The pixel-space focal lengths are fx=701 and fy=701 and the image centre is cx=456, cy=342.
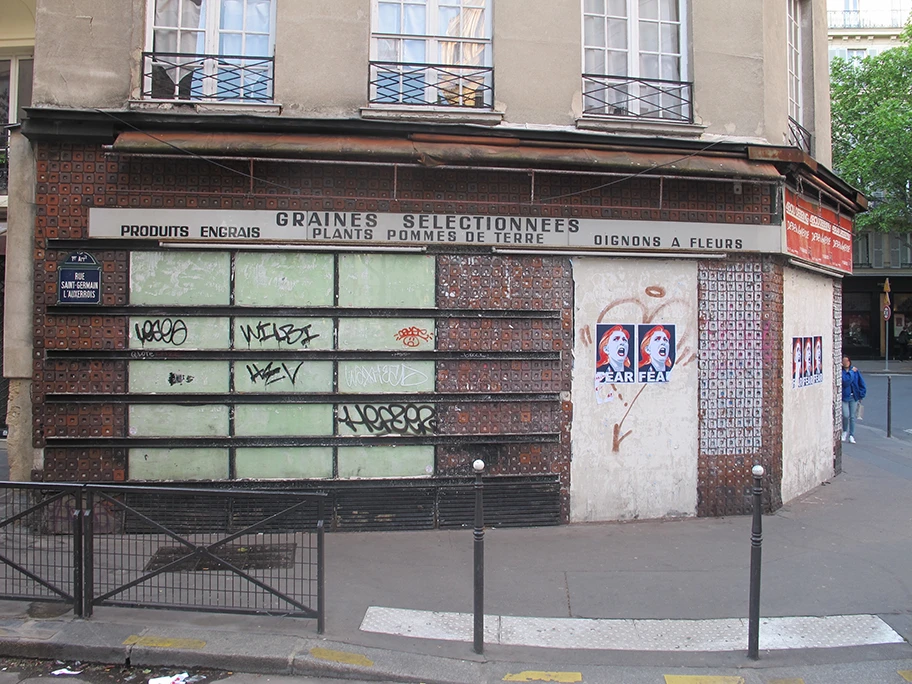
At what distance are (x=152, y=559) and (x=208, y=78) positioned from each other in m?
5.11

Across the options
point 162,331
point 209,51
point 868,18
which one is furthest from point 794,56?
point 868,18

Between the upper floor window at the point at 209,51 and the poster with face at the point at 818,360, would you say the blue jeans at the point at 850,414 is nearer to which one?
the poster with face at the point at 818,360

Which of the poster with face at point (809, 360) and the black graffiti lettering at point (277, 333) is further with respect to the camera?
the poster with face at point (809, 360)

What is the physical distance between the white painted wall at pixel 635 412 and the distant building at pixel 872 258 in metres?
35.5

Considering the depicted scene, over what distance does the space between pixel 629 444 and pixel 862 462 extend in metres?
6.33

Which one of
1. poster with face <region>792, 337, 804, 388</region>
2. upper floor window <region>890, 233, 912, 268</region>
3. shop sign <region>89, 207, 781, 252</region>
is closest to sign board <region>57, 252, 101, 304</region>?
shop sign <region>89, 207, 781, 252</region>

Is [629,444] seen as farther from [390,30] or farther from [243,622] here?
[390,30]

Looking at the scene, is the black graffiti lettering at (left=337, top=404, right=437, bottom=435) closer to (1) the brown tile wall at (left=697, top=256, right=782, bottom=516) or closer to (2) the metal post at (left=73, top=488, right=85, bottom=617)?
(2) the metal post at (left=73, top=488, right=85, bottom=617)

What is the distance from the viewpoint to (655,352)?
8164 mm

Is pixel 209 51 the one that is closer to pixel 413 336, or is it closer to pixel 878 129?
pixel 413 336

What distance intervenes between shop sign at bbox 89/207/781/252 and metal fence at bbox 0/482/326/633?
3090 millimetres

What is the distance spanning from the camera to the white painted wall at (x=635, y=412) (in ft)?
26.2

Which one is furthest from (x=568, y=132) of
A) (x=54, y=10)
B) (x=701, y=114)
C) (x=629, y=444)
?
(x=54, y=10)

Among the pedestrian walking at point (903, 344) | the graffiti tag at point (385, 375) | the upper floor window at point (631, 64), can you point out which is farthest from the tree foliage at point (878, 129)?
the graffiti tag at point (385, 375)
